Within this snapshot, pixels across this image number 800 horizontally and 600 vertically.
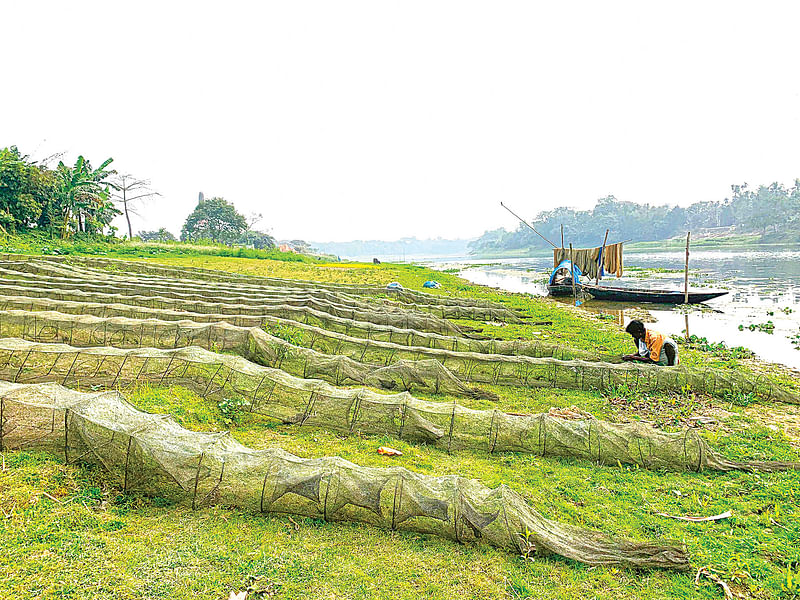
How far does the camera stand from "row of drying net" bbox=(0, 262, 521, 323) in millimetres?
15961

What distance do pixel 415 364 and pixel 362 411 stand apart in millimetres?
2598

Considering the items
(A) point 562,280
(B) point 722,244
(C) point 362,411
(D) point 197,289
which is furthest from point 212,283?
(B) point 722,244

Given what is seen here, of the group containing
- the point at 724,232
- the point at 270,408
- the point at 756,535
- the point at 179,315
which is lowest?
the point at 756,535

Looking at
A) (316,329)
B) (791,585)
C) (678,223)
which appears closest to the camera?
(791,585)

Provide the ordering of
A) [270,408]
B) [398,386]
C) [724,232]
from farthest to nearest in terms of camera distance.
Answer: [724,232] < [398,386] < [270,408]

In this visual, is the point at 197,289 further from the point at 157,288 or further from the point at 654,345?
the point at 654,345

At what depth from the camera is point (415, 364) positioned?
988 cm

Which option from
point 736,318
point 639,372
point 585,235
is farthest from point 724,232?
point 639,372

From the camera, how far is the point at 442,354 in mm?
10688

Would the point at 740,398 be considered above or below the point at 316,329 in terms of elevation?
below

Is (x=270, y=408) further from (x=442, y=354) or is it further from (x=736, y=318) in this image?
(x=736, y=318)

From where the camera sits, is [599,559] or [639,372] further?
[639,372]

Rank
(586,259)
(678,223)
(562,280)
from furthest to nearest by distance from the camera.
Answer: (678,223), (586,259), (562,280)

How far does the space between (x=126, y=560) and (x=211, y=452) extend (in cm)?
127
